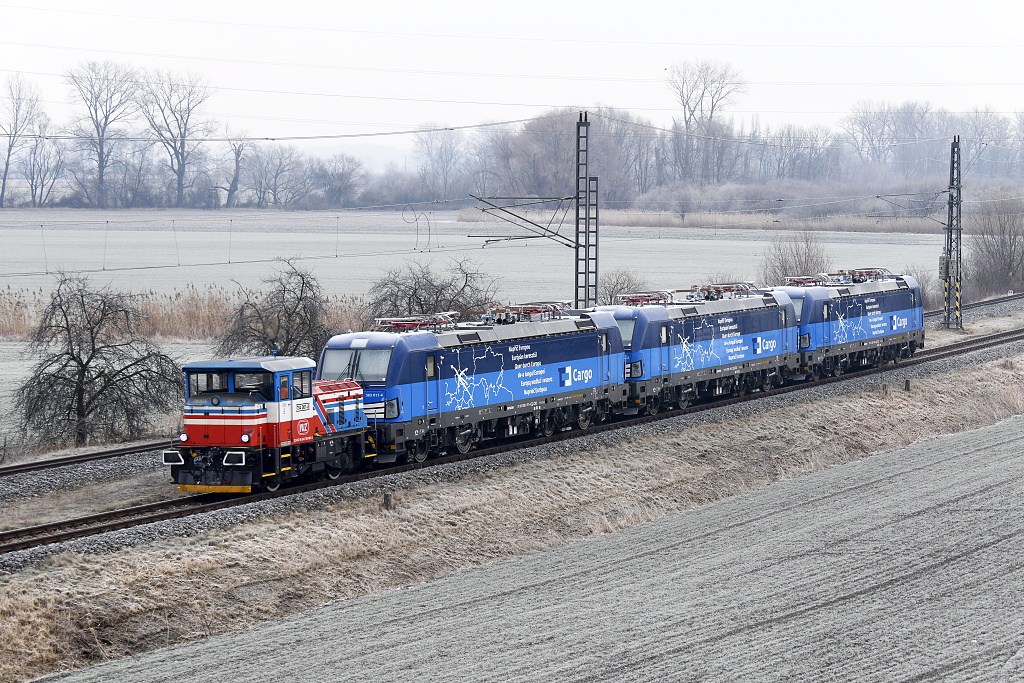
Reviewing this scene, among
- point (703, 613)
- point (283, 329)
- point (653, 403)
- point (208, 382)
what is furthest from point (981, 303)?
point (208, 382)

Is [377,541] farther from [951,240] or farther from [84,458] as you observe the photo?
[951,240]

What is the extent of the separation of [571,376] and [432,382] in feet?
21.3

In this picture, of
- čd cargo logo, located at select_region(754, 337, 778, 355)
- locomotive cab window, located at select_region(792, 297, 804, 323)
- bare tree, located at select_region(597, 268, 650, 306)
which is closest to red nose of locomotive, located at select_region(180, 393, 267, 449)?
čd cargo logo, located at select_region(754, 337, 778, 355)

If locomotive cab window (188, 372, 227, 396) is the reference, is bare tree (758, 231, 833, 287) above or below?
above

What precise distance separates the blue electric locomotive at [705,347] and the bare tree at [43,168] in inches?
1812

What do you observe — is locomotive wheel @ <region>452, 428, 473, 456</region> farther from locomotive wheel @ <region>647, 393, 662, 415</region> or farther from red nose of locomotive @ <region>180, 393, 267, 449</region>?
locomotive wheel @ <region>647, 393, 662, 415</region>

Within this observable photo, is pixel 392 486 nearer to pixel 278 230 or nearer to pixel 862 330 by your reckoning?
pixel 862 330

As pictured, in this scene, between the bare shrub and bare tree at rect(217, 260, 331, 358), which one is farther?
the bare shrub

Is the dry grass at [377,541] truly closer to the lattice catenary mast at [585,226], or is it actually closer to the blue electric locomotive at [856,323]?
the blue electric locomotive at [856,323]

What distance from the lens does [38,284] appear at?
69625 mm

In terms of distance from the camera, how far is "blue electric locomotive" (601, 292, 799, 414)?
3775 cm

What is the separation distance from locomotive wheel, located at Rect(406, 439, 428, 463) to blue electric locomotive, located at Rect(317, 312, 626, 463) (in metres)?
0.03

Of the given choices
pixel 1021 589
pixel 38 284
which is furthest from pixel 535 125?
pixel 1021 589

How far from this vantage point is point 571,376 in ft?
113
